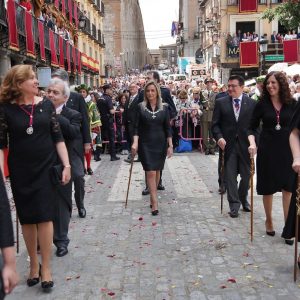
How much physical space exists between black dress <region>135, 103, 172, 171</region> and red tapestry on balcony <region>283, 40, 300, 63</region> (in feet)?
83.3

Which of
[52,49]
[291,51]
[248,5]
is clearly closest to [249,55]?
[248,5]

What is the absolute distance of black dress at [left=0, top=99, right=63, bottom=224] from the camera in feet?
13.8

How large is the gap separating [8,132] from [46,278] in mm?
1321

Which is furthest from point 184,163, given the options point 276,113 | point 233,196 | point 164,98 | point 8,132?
point 8,132

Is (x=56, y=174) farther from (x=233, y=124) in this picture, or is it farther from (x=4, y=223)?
(x=233, y=124)

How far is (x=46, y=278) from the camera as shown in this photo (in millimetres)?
4441

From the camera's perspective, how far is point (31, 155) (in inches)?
167

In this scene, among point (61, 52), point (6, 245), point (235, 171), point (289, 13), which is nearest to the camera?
point (6, 245)

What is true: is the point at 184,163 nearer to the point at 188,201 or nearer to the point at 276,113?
the point at 188,201

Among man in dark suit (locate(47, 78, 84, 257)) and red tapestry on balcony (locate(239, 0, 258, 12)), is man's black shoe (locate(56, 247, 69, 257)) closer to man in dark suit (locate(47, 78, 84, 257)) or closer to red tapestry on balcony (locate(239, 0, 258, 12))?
man in dark suit (locate(47, 78, 84, 257))

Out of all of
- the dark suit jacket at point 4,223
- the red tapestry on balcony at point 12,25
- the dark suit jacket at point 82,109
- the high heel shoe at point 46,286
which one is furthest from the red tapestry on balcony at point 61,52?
the dark suit jacket at point 4,223

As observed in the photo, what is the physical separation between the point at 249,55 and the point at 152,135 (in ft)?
103

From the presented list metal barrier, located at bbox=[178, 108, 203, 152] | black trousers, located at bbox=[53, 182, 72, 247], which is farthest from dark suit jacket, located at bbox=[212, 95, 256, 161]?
metal barrier, located at bbox=[178, 108, 203, 152]

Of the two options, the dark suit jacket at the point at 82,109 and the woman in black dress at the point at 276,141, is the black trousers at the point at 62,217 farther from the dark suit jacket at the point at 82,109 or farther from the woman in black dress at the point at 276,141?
the woman in black dress at the point at 276,141
